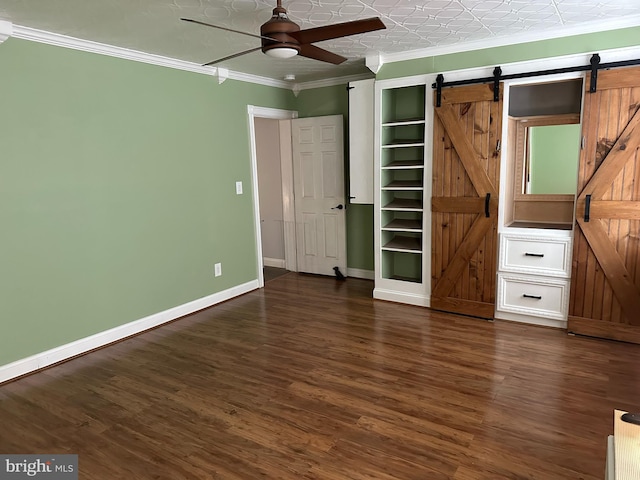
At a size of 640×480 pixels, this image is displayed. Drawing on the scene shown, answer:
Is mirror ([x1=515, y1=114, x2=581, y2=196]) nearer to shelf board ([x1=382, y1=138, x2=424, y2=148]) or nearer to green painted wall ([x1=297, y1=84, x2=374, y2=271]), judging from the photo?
shelf board ([x1=382, y1=138, x2=424, y2=148])

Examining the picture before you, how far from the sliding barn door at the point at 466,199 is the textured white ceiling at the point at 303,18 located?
2.00 feet

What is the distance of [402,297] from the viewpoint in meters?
4.49

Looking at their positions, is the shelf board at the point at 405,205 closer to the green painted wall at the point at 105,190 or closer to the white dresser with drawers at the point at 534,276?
the white dresser with drawers at the point at 534,276

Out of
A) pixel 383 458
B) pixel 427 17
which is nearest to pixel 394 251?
pixel 427 17

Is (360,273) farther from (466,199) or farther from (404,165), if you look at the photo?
(466,199)

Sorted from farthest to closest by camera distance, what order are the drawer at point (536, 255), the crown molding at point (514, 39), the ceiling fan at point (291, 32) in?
the drawer at point (536, 255) → the crown molding at point (514, 39) → the ceiling fan at point (291, 32)

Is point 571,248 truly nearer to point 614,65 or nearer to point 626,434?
point 614,65

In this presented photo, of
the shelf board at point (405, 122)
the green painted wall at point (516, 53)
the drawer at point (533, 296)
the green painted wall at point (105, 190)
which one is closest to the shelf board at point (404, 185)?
the shelf board at point (405, 122)

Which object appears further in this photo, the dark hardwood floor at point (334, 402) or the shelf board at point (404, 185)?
the shelf board at point (404, 185)

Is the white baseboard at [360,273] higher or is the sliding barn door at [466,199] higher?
the sliding barn door at [466,199]

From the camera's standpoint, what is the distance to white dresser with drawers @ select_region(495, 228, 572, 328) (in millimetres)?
3639

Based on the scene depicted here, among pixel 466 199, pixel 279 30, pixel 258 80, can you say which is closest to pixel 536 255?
pixel 466 199

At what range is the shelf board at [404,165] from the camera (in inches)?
166

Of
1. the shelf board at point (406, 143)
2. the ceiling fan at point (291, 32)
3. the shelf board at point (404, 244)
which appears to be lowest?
the shelf board at point (404, 244)
